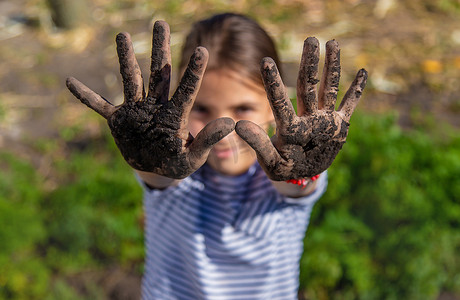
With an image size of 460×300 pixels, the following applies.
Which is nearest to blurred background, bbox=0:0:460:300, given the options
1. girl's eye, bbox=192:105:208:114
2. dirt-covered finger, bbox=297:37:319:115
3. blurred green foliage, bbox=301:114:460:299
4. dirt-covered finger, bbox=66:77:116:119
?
blurred green foliage, bbox=301:114:460:299

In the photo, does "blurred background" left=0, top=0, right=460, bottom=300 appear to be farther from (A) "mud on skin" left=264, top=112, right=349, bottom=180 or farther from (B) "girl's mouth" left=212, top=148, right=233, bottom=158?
(A) "mud on skin" left=264, top=112, right=349, bottom=180

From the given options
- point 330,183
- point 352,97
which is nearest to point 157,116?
point 352,97

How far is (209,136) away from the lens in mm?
1146

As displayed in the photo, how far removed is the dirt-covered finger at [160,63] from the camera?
1179 millimetres

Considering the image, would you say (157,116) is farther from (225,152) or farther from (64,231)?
(64,231)

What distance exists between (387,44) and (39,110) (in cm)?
372

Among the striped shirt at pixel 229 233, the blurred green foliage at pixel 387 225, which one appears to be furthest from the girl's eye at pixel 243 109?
the blurred green foliage at pixel 387 225

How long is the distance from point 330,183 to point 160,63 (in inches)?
82.2

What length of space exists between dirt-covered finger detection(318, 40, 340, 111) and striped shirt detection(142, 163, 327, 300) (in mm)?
571

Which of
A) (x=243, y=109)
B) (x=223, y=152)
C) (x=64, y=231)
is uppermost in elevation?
(x=243, y=109)

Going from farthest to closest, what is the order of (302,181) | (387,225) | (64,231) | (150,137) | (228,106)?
(64,231) → (387,225) → (228,106) → (302,181) → (150,137)

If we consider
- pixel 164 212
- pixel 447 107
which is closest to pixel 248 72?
pixel 164 212

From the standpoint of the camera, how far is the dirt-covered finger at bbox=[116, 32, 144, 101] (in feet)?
3.90

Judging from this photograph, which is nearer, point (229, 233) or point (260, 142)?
point (260, 142)
